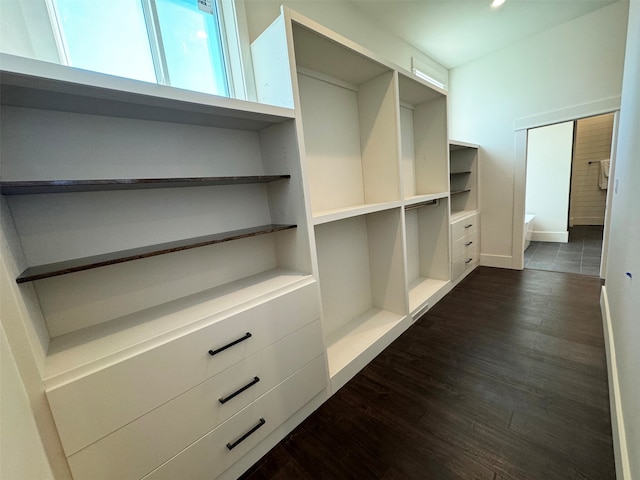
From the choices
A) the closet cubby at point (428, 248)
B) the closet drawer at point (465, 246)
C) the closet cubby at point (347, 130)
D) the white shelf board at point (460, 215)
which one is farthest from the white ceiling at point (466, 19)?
the closet drawer at point (465, 246)

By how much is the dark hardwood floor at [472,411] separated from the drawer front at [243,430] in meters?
0.15

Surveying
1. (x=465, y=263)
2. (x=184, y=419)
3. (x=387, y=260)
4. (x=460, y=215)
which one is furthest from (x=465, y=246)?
(x=184, y=419)

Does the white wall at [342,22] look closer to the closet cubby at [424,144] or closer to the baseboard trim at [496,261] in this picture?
the closet cubby at [424,144]

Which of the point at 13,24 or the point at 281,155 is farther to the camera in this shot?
the point at 281,155

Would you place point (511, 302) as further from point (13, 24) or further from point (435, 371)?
point (13, 24)

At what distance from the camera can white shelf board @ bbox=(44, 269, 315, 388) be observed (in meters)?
0.88

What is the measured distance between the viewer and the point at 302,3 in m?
1.82

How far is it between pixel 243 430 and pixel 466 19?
12.7 ft

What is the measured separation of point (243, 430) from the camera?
123 cm

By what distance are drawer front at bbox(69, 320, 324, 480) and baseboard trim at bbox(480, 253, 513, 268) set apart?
11.4 feet

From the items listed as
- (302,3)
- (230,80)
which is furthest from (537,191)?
(230,80)

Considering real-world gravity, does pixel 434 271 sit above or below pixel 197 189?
below

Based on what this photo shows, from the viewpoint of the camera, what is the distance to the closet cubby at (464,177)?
142 inches

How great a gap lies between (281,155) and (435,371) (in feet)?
5.87
